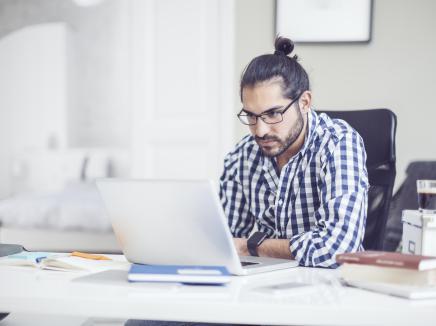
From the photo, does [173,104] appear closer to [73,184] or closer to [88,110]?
[73,184]

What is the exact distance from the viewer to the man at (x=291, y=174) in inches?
53.1

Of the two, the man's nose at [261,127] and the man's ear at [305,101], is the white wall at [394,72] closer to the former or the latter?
the man's ear at [305,101]

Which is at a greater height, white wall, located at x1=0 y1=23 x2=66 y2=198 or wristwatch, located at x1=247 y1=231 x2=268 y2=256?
white wall, located at x1=0 y1=23 x2=66 y2=198

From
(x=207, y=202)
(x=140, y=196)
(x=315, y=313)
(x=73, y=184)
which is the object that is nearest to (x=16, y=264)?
(x=140, y=196)

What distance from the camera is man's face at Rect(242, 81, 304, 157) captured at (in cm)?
150

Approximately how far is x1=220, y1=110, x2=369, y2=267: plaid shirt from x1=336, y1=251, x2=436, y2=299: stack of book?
0.94 ft

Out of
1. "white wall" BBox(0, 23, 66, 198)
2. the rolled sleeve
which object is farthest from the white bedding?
the rolled sleeve

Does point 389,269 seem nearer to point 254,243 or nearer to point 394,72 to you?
point 254,243

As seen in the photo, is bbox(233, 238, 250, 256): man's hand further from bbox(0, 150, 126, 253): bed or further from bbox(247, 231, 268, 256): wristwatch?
bbox(0, 150, 126, 253): bed

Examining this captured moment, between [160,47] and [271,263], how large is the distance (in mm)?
2835

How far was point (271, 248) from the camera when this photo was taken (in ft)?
4.49

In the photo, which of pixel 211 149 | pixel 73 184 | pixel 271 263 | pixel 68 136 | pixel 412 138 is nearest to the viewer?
pixel 271 263

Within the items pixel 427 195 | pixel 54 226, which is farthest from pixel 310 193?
pixel 54 226

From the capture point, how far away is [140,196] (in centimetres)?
102
